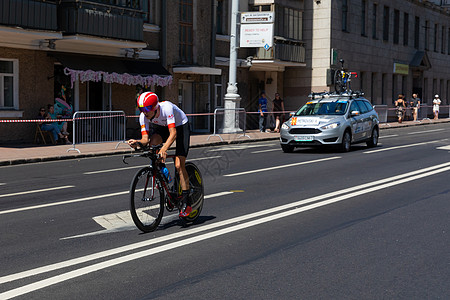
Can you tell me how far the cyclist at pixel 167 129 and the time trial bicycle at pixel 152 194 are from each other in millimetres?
76

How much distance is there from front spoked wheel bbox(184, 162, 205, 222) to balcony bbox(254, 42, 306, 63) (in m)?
27.0

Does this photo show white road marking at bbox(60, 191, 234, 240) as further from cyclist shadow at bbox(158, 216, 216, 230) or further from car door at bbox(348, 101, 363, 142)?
car door at bbox(348, 101, 363, 142)

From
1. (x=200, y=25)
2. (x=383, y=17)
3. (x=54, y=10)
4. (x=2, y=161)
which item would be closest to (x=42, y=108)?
(x=54, y=10)

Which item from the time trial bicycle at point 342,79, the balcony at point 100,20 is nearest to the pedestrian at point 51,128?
the balcony at point 100,20

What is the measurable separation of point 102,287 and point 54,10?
18087 millimetres

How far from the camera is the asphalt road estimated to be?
560 centimetres

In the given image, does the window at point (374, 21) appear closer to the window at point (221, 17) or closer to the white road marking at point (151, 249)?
the window at point (221, 17)

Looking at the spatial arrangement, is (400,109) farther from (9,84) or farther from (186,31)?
(9,84)

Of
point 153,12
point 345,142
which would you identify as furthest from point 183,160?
point 153,12

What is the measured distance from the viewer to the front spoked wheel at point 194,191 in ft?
27.5

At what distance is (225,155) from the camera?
62.3ft

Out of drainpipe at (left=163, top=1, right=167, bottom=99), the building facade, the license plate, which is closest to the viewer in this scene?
the license plate

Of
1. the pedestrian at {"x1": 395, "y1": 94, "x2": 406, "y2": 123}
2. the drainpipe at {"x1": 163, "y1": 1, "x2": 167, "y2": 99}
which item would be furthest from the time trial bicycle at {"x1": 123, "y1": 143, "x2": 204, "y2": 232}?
the pedestrian at {"x1": 395, "y1": 94, "x2": 406, "y2": 123}

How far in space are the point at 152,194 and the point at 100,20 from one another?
1682 cm
